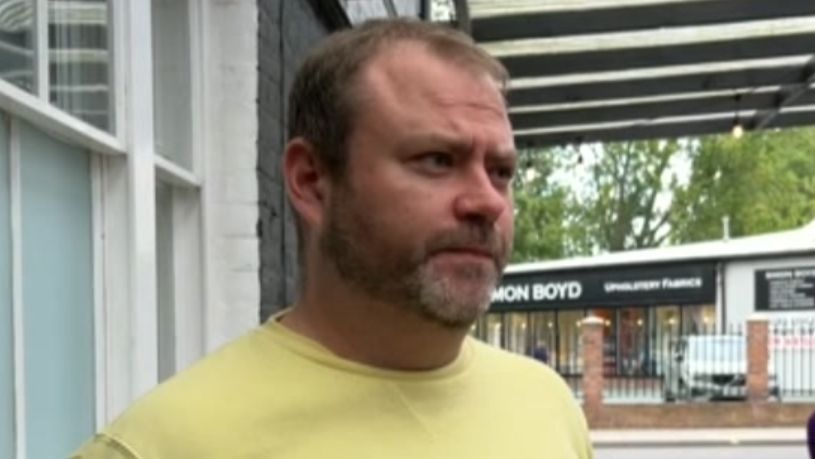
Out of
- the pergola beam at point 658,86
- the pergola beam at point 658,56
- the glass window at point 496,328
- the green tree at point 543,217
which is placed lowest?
the glass window at point 496,328

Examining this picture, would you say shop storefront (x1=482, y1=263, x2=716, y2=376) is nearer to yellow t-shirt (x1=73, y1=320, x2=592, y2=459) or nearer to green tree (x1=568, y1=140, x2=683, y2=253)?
green tree (x1=568, y1=140, x2=683, y2=253)

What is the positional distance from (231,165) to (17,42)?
3.98 feet

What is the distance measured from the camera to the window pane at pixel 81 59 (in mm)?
2385

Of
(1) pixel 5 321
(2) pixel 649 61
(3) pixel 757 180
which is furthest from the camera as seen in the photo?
(3) pixel 757 180

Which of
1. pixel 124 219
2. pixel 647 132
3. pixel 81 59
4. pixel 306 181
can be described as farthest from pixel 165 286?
pixel 647 132

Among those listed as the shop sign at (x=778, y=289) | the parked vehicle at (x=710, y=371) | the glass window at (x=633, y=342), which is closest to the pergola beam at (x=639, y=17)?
the parked vehicle at (x=710, y=371)

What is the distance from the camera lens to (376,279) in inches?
52.7

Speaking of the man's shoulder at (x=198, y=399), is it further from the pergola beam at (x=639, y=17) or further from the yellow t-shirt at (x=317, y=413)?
the pergola beam at (x=639, y=17)

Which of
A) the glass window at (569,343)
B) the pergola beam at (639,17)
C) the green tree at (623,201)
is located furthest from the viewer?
the green tree at (623,201)

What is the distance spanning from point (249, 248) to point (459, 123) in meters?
2.05

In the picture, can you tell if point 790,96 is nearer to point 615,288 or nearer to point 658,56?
point 658,56

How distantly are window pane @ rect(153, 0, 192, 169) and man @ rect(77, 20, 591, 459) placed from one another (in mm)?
1753

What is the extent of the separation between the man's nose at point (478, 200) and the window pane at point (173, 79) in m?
1.91

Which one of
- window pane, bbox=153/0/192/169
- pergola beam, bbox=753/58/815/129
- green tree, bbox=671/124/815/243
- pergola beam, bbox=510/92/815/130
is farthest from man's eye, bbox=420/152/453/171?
green tree, bbox=671/124/815/243
